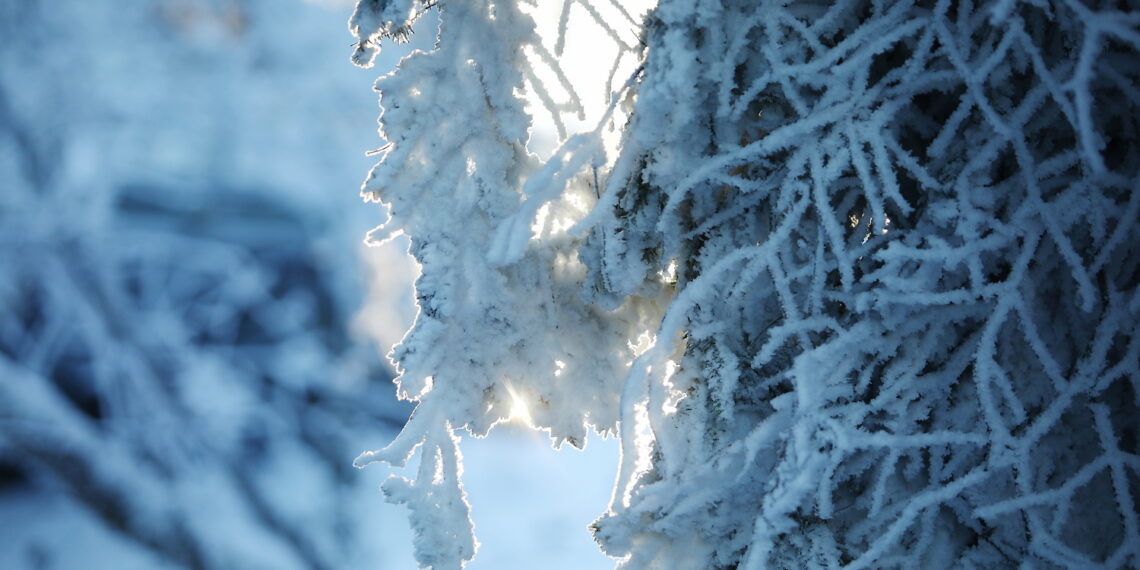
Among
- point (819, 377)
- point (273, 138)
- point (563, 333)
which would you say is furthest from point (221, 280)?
point (819, 377)

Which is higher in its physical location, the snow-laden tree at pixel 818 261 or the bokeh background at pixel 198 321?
the bokeh background at pixel 198 321

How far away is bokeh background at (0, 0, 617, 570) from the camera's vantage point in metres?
3.06

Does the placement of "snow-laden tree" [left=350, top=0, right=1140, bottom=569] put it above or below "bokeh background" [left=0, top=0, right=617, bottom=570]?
below

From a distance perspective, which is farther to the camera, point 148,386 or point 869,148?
point 148,386

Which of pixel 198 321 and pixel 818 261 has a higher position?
pixel 198 321

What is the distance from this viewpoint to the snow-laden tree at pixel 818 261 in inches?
19.6

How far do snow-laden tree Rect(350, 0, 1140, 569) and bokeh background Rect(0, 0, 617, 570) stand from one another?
93.5 inches

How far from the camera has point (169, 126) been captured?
3.30 meters

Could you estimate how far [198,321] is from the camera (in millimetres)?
3244

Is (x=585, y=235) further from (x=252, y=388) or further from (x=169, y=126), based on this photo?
(x=169, y=126)

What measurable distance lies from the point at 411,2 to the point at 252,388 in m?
2.98

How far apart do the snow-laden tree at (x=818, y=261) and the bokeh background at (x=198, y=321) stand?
237cm

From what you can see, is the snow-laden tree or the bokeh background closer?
the snow-laden tree

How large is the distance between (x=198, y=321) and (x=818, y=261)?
3.35 meters
